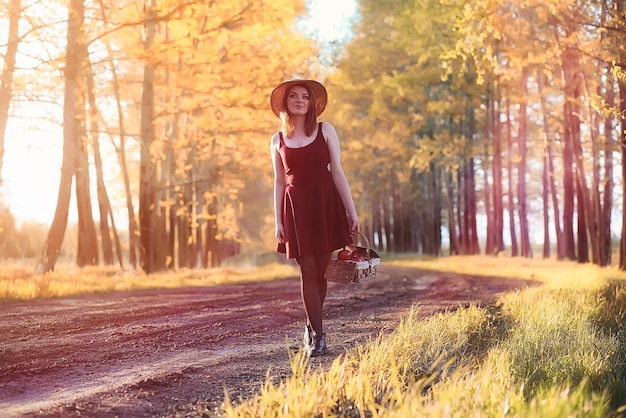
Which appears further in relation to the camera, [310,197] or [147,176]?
[147,176]

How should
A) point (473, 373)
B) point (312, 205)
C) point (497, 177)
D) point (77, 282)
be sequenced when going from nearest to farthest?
point (473, 373) < point (312, 205) < point (77, 282) < point (497, 177)

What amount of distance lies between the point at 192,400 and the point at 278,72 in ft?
38.6

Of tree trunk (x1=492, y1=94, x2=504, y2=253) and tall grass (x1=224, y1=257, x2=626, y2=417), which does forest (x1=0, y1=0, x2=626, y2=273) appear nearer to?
tree trunk (x1=492, y1=94, x2=504, y2=253)

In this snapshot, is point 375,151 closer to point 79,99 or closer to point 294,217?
point 79,99

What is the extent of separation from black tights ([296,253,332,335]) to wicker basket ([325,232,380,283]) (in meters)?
0.09

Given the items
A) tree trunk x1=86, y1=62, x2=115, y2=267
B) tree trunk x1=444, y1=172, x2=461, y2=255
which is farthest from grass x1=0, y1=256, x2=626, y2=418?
tree trunk x1=444, y1=172, x2=461, y2=255

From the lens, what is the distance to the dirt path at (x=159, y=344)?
376 cm

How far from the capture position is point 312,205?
16.1 ft

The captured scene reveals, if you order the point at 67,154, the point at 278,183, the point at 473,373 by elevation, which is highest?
the point at 67,154

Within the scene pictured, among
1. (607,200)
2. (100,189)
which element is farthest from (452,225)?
(100,189)

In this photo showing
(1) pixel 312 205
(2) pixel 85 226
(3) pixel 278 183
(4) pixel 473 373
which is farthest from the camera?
(2) pixel 85 226

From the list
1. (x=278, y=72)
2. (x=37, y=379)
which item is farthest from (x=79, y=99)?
(x=37, y=379)

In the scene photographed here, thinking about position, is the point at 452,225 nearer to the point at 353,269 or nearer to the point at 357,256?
the point at 357,256

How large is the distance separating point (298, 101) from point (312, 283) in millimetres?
1410
